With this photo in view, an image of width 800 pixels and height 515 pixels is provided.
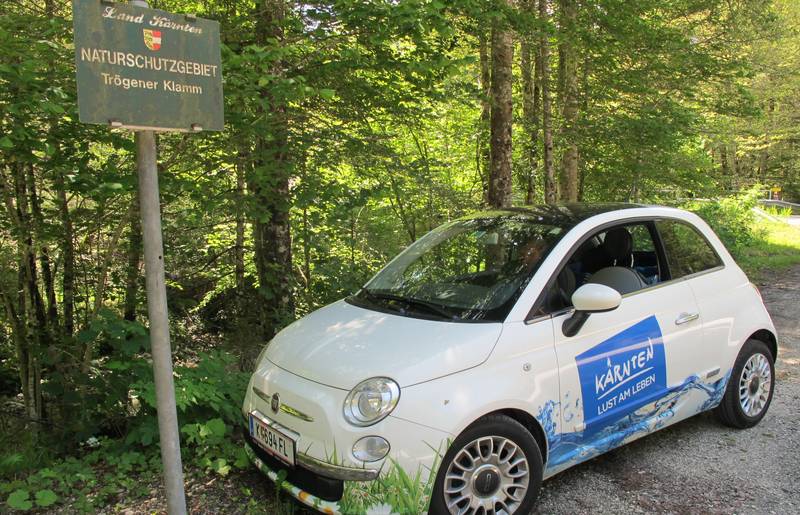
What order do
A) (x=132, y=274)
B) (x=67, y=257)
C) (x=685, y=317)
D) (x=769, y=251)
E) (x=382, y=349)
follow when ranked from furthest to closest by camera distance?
(x=769, y=251)
(x=132, y=274)
(x=67, y=257)
(x=685, y=317)
(x=382, y=349)

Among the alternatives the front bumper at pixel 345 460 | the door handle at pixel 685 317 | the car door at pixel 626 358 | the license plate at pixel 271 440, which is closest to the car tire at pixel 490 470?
the front bumper at pixel 345 460

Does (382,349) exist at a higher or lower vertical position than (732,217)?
lower

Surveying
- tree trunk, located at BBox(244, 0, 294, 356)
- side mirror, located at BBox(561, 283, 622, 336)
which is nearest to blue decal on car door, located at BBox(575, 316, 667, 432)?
side mirror, located at BBox(561, 283, 622, 336)

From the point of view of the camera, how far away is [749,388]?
14.5ft

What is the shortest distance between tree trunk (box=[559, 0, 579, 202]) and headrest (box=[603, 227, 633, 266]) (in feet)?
13.0

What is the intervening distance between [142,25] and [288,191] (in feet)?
10.1

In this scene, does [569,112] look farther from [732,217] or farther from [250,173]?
[732,217]

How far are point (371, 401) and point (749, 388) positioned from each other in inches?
132

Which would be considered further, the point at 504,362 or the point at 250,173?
the point at 250,173

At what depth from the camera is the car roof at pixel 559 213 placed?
380 cm

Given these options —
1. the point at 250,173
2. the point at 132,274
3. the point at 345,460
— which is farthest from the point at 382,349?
the point at 132,274

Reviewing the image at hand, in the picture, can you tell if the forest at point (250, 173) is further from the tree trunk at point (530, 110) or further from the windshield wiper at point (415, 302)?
the windshield wiper at point (415, 302)

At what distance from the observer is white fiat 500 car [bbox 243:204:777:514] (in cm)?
273

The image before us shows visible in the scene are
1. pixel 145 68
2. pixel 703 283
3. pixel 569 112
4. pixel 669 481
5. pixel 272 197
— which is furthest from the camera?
pixel 569 112
